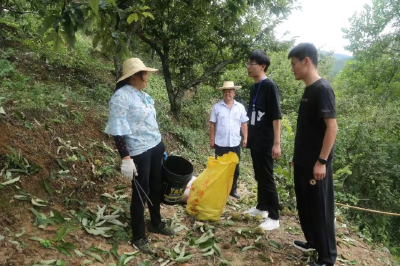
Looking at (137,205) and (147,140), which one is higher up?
(147,140)

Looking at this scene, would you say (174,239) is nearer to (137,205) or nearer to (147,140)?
(137,205)

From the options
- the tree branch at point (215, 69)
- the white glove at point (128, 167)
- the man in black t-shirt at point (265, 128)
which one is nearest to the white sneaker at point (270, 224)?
the man in black t-shirt at point (265, 128)

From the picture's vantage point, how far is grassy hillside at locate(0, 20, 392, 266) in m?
2.68

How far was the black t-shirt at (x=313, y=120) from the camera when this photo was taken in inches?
99.5

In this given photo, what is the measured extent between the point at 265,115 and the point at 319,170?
106 cm

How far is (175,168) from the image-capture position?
3.63 meters

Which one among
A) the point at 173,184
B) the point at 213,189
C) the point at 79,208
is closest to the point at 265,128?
the point at 213,189

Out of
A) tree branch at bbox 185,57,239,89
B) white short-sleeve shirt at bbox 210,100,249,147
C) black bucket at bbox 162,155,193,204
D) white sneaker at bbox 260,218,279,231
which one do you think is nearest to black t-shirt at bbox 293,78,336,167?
white sneaker at bbox 260,218,279,231

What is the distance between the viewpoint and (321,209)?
270cm

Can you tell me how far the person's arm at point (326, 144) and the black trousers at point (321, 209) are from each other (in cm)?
11

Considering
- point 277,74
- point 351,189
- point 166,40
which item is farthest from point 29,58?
point 277,74

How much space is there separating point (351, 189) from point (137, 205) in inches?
279

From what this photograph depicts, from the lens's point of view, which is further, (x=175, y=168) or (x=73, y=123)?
(x=73, y=123)

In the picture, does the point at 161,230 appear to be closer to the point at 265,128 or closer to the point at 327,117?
the point at 265,128
